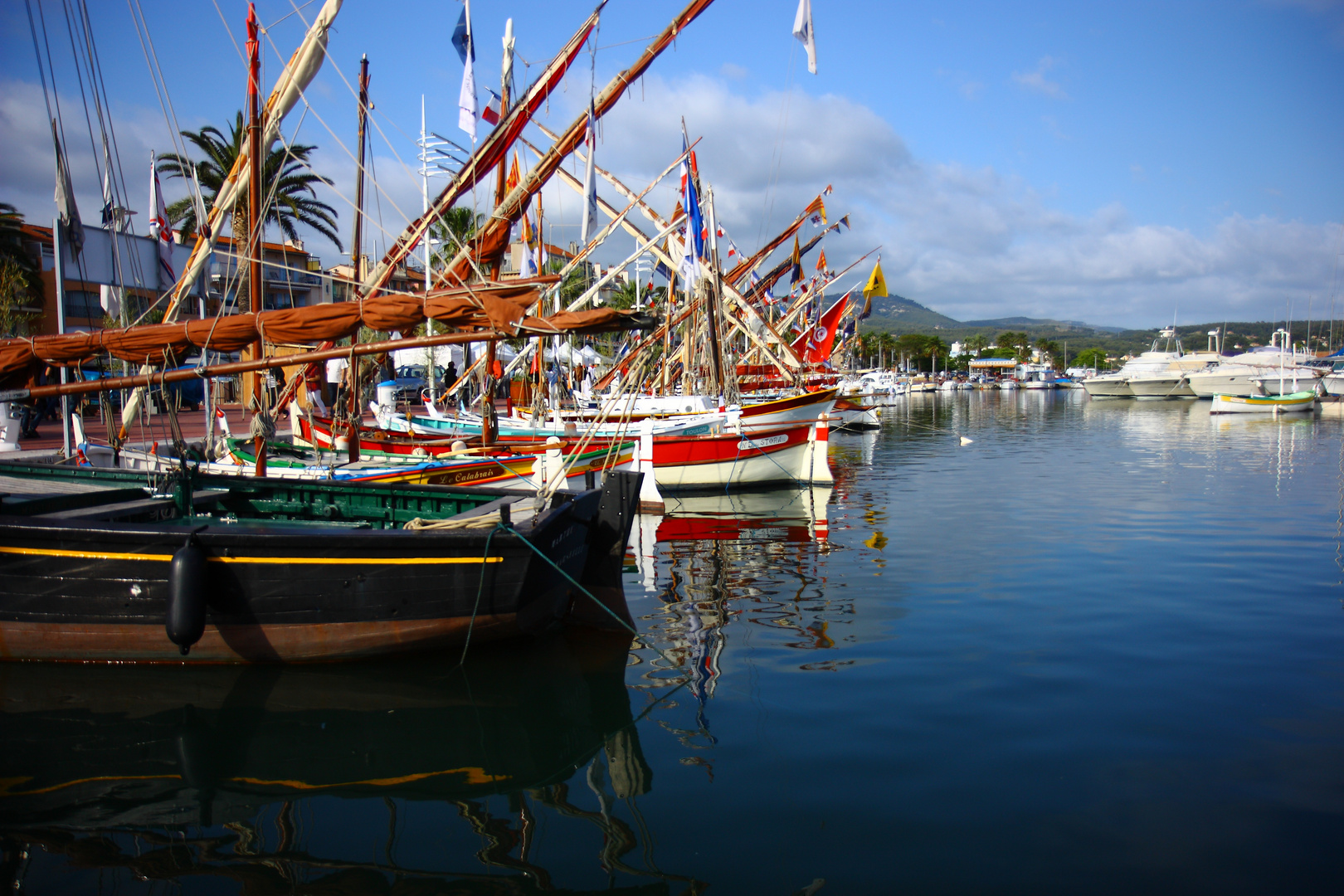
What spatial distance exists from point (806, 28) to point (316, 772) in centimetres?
1437

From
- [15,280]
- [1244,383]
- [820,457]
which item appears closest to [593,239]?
[820,457]

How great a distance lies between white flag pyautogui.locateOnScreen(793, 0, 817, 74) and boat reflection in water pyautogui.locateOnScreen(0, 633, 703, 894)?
11633 mm

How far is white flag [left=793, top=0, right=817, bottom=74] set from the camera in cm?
1474

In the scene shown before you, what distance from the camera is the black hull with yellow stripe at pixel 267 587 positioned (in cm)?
790

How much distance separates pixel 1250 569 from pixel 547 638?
10910 mm

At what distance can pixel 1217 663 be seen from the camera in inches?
335

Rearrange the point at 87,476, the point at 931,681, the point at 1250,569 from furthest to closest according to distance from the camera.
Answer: the point at 87,476, the point at 1250,569, the point at 931,681

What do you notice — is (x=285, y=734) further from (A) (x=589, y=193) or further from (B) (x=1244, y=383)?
(B) (x=1244, y=383)

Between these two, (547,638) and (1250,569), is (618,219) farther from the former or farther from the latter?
(1250,569)

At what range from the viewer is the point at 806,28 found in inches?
584

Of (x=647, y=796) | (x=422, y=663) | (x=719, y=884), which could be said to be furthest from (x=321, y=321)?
(x=719, y=884)

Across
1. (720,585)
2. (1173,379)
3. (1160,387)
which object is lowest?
(720,585)

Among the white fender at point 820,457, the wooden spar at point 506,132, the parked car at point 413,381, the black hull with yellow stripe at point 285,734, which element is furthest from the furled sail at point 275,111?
the parked car at point 413,381

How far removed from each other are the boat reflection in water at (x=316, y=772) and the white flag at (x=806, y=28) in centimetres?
1163
